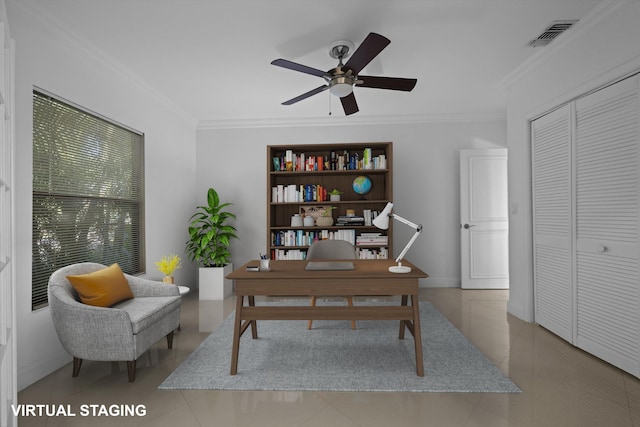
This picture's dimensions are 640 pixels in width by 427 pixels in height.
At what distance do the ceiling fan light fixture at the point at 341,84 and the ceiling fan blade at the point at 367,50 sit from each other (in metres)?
0.08

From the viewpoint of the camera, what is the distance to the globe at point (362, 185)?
15.9 feet

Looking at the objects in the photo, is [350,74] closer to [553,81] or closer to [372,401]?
[553,81]

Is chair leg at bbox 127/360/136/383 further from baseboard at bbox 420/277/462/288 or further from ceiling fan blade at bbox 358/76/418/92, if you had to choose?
baseboard at bbox 420/277/462/288

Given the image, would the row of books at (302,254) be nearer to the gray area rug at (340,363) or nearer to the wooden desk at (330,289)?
the gray area rug at (340,363)

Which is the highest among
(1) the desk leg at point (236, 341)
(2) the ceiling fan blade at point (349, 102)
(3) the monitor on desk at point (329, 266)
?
(2) the ceiling fan blade at point (349, 102)

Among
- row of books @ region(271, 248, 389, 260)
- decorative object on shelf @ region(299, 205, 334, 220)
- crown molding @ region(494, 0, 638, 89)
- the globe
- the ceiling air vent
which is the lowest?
row of books @ region(271, 248, 389, 260)

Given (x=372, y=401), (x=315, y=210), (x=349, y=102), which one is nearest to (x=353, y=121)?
(x=315, y=210)

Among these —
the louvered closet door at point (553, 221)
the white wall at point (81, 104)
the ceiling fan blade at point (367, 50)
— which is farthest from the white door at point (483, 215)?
the white wall at point (81, 104)

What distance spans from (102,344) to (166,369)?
0.50 meters

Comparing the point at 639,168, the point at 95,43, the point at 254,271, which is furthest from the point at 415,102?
the point at 95,43

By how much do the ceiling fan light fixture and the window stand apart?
229cm

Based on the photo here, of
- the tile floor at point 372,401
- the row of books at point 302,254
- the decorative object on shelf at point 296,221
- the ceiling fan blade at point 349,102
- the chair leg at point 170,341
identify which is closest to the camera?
the tile floor at point 372,401

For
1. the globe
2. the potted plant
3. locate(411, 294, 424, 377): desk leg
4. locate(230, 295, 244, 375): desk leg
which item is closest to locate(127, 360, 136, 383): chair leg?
locate(230, 295, 244, 375): desk leg

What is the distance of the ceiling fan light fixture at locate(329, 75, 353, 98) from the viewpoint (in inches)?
104
